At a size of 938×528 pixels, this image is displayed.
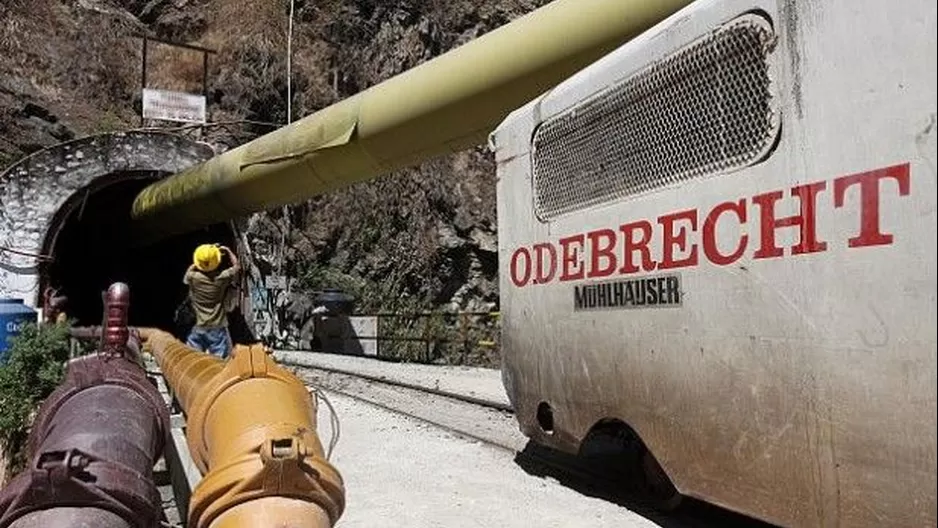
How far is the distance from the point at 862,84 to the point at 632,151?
1.65 m

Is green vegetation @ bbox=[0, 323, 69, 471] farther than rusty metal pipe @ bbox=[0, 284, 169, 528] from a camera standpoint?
Yes

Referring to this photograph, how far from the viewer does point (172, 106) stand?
18.6 metres

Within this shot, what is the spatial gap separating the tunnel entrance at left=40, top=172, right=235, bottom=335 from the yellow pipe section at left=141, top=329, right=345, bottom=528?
1076 centimetres

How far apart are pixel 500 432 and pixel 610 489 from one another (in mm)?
2063

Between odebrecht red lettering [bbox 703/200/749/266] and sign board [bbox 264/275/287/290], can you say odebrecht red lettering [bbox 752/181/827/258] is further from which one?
sign board [bbox 264/275/287/290]

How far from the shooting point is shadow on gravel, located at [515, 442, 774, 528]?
16.1 feet

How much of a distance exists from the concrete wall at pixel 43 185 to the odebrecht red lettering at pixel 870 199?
1207cm

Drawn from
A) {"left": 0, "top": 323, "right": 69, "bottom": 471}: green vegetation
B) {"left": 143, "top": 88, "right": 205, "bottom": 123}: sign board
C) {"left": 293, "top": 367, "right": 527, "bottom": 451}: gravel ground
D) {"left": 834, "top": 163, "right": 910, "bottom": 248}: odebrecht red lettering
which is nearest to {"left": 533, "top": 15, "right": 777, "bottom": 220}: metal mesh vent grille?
{"left": 834, "top": 163, "right": 910, "bottom": 248}: odebrecht red lettering

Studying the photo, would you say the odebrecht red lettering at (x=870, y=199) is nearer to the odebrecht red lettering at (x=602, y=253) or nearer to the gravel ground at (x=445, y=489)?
the odebrecht red lettering at (x=602, y=253)

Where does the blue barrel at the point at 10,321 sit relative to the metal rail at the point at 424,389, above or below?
above

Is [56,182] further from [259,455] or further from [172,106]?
[259,455]

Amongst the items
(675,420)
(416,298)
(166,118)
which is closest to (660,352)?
(675,420)

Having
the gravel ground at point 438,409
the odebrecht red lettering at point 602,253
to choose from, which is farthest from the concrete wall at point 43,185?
the odebrecht red lettering at point 602,253

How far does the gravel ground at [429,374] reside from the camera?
416 inches
